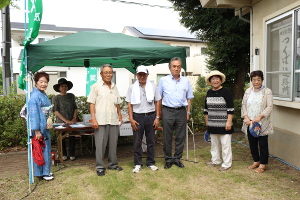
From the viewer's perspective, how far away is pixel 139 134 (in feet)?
14.9

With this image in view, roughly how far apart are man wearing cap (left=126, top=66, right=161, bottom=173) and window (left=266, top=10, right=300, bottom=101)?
240 centimetres

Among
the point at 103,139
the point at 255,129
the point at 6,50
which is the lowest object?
the point at 103,139

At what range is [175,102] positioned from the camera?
14.8ft

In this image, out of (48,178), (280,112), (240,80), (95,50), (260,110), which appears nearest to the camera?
(48,178)

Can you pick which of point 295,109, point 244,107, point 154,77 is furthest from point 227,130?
point 154,77

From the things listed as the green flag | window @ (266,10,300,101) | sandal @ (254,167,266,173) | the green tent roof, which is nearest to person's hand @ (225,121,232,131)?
sandal @ (254,167,266,173)

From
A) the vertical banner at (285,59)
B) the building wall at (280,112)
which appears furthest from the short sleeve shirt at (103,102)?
the vertical banner at (285,59)

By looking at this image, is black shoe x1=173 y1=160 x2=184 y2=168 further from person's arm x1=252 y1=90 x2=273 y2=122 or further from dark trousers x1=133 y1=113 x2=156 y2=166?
person's arm x1=252 y1=90 x2=273 y2=122

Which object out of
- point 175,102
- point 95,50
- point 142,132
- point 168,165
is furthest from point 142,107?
point 95,50

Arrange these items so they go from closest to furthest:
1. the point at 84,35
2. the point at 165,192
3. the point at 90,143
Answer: the point at 165,192 < the point at 84,35 < the point at 90,143

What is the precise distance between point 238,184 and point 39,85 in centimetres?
338

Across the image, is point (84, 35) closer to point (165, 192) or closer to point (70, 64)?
point (70, 64)

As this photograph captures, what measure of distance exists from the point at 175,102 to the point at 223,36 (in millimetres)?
5343

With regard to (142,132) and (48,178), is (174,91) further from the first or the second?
(48,178)
